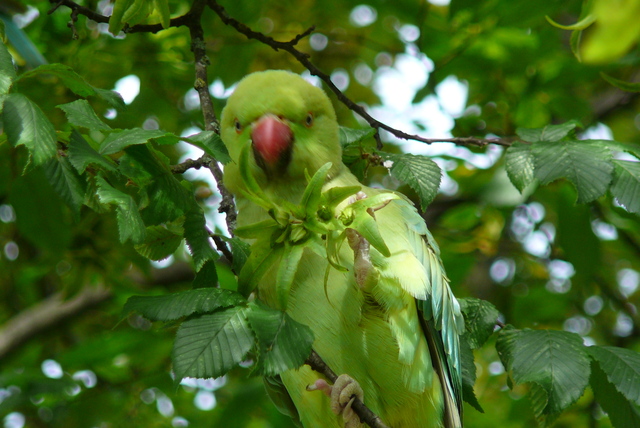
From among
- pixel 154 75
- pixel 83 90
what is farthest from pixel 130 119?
pixel 83 90

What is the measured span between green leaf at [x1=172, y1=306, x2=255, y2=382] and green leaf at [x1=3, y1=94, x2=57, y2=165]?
51 cm

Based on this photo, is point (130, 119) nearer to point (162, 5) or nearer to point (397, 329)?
point (162, 5)

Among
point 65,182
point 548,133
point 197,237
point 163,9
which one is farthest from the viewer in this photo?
point 548,133

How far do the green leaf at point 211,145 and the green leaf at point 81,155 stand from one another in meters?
0.21

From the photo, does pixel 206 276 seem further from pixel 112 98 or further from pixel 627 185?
pixel 627 185

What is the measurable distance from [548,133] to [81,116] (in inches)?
63.1

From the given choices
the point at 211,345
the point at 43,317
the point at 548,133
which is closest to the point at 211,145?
the point at 211,345

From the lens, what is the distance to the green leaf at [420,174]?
204cm

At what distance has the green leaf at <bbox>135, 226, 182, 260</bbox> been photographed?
5.89 ft

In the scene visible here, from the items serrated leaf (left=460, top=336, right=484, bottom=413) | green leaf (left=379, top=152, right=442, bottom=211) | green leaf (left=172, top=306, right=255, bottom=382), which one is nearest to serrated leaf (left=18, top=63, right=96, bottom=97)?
green leaf (left=172, top=306, right=255, bottom=382)

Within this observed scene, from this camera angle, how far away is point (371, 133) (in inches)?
94.1

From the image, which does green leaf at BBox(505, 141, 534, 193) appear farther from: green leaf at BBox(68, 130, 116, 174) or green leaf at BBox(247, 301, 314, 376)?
green leaf at BBox(68, 130, 116, 174)

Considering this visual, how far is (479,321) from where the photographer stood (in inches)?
85.0

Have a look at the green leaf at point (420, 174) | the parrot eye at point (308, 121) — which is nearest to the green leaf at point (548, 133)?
the green leaf at point (420, 174)
